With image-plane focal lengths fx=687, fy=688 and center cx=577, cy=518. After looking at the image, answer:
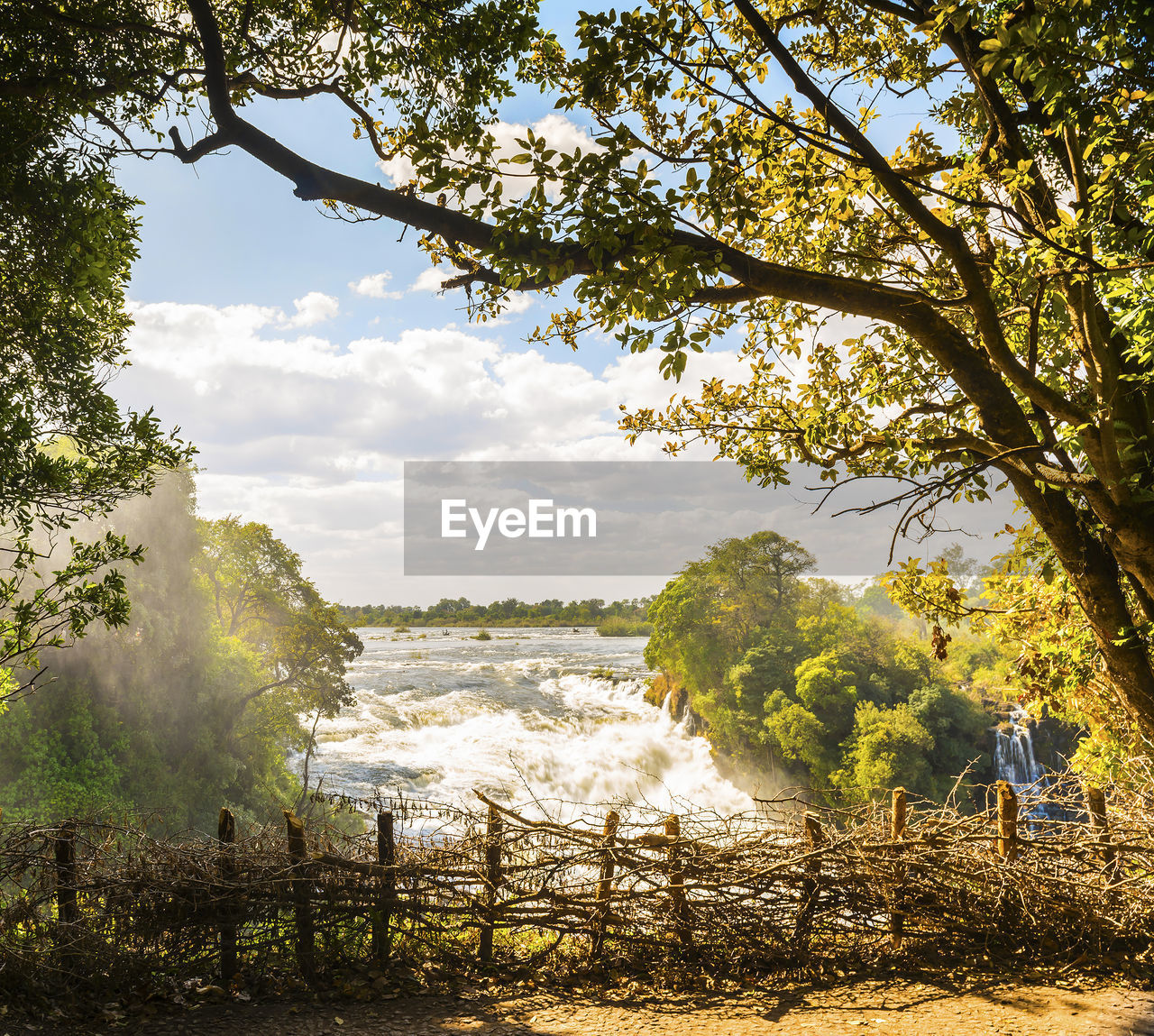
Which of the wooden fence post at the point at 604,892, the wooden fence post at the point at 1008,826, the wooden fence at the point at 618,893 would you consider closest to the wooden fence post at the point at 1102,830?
the wooden fence at the point at 618,893

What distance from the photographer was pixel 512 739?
29.8 m

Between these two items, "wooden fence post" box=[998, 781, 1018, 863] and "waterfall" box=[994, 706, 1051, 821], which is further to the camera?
"waterfall" box=[994, 706, 1051, 821]

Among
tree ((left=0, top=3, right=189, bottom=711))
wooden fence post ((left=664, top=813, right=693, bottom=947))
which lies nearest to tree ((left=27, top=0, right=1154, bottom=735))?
tree ((left=0, top=3, right=189, bottom=711))

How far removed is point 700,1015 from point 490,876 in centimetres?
170

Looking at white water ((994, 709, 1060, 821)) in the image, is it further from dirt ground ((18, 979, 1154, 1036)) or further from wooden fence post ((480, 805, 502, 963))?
wooden fence post ((480, 805, 502, 963))

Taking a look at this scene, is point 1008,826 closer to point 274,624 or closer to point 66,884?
point 66,884

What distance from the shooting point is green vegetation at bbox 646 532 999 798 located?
26.3m

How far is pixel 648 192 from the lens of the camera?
3.31 m

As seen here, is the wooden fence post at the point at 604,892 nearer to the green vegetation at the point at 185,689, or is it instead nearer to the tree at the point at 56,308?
the tree at the point at 56,308

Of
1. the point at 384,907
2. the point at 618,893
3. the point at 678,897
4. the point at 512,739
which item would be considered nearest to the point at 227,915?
the point at 384,907

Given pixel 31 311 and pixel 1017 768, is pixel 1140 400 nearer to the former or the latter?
pixel 31 311

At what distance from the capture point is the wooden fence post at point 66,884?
4.45 metres

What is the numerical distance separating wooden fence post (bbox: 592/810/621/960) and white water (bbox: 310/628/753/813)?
13536mm

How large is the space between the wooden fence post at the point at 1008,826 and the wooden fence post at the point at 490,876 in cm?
379
